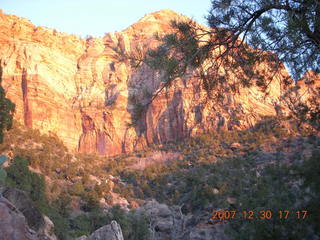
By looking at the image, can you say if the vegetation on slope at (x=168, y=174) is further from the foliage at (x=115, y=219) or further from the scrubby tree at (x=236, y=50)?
the scrubby tree at (x=236, y=50)

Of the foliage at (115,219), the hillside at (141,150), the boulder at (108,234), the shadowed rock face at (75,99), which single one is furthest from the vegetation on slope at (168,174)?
the boulder at (108,234)

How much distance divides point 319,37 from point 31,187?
16788mm

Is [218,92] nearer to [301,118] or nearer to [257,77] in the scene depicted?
[257,77]

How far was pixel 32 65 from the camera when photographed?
46812 millimetres

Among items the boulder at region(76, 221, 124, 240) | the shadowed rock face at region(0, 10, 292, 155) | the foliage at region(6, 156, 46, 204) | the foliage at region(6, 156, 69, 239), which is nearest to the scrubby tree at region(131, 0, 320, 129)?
the boulder at region(76, 221, 124, 240)

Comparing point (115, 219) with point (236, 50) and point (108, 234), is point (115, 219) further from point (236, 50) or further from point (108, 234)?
point (236, 50)

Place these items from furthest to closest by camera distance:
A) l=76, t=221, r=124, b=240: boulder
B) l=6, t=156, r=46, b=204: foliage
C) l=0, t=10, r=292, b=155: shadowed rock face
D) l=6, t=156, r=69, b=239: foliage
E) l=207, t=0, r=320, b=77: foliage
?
1. l=0, t=10, r=292, b=155: shadowed rock face
2. l=6, t=156, r=46, b=204: foliage
3. l=6, t=156, r=69, b=239: foliage
4. l=76, t=221, r=124, b=240: boulder
5. l=207, t=0, r=320, b=77: foliage

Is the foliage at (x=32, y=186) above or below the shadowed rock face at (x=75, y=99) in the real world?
below

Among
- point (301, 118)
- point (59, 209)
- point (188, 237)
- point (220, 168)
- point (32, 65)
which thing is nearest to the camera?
point (301, 118)

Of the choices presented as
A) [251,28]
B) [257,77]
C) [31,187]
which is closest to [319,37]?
[251,28]

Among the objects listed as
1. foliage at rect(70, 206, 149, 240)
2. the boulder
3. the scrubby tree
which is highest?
the scrubby tree

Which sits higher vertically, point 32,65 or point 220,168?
point 32,65

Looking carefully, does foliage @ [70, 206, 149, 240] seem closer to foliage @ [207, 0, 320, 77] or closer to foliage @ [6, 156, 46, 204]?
foliage @ [6, 156, 46, 204]

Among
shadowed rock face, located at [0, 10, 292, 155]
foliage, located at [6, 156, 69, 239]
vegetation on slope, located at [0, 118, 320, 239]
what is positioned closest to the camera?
foliage, located at [6, 156, 69, 239]
